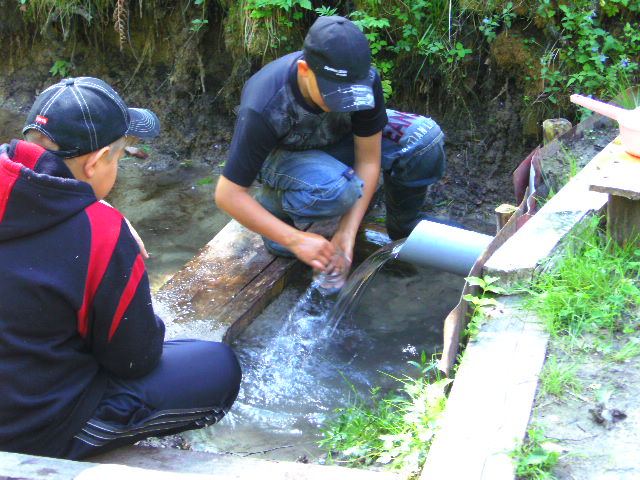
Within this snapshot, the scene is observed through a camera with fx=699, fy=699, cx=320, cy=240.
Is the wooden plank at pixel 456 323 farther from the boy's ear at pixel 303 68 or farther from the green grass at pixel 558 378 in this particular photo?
the boy's ear at pixel 303 68

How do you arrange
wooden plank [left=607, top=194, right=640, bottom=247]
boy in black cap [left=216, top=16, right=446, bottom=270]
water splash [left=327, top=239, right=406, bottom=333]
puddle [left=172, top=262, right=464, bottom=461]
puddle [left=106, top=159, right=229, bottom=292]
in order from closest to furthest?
wooden plank [left=607, top=194, right=640, bottom=247]
puddle [left=172, top=262, right=464, bottom=461]
boy in black cap [left=216, top=16, right=446, bottom=270]
water splash [left=327, top=239, right=406, bottom=333]
puddle [left=106, top=159, right=229, bottom=292]

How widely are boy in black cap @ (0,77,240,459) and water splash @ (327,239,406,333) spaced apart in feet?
4.22

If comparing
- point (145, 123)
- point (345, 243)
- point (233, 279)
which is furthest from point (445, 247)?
point (145, 123)

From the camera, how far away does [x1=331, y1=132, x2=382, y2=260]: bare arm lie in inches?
124

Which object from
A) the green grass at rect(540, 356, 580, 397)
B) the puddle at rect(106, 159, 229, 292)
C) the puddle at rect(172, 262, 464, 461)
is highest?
the green grass at rect(540, 356, 580, 397)

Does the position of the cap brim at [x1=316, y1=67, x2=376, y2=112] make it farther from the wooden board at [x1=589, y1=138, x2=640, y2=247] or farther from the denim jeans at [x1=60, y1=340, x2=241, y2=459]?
the denim jeans at [x1=60, y1=340, x2=241, y2=459]

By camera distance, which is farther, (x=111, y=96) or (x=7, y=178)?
Result: (x=111, y=96)

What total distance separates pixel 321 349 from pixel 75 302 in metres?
1.54

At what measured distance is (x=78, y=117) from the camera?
1.88 metres

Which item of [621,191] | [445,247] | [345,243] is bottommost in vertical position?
[345,243]

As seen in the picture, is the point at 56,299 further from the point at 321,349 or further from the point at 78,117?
the point at 321,349

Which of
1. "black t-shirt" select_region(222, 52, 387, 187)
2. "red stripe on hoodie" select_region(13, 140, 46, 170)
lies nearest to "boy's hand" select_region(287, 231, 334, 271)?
"black t-shirt" select_region(222, 52, 387, 187)

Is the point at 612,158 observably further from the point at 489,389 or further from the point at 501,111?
the point at 501,111

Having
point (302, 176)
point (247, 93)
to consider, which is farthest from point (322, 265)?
point (247, 93)
